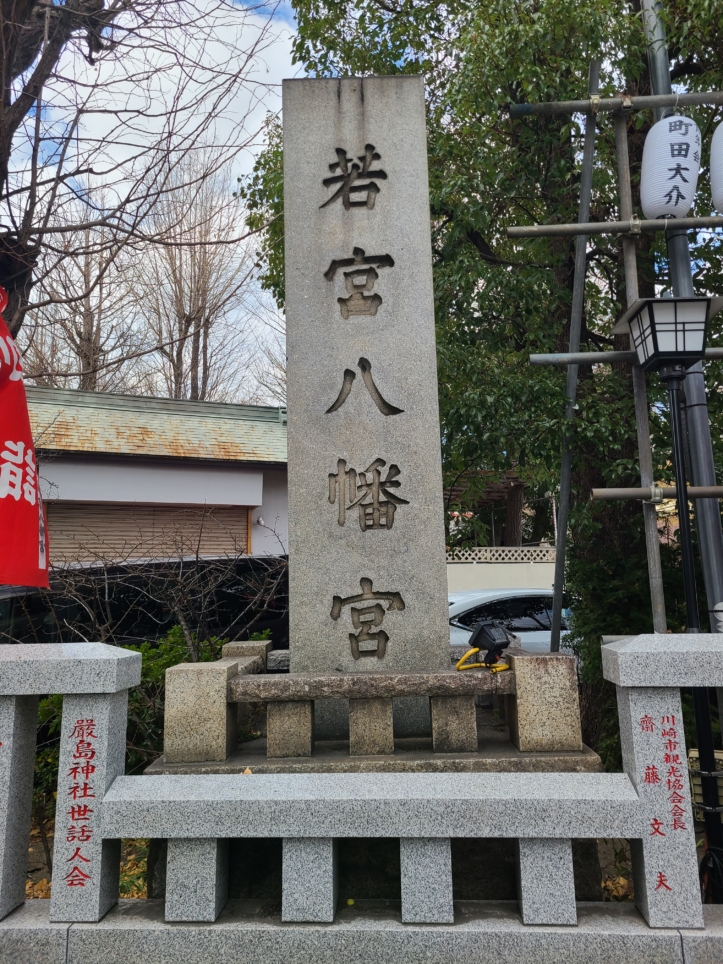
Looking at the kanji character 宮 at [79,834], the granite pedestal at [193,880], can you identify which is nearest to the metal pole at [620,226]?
the granite pedestal at [193,880]

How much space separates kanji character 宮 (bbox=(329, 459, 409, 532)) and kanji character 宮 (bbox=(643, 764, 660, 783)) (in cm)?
164

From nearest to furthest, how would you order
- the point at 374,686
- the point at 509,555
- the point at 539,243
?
1. the point at 374,686
2. the point at 539,243
3. the point at 509,555

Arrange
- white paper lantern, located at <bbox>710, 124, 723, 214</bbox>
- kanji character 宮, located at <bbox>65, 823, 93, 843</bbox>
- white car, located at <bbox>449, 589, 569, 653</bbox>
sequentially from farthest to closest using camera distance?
white car, located at <bbox>449, 589, 569, 653</bbox>
white paper lantern, located at <bbox>710, 124, 723, 214</bbox>
kanji character 宮, located at <bbox>65, 823, 93, 843</bbox>

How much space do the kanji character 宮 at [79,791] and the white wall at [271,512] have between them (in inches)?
356

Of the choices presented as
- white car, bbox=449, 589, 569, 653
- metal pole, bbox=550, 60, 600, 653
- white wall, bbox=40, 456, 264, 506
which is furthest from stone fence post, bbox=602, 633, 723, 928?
white wall, bbox=40, 456, 264, 506

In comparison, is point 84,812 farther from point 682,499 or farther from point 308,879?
point 682,499

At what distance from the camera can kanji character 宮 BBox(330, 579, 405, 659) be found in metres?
3.44

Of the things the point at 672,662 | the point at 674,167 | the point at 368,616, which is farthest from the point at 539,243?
the point at 672,662

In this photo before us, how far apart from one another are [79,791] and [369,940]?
1223mm

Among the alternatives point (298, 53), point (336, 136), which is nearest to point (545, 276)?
point (336, 136)

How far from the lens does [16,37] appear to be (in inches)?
156

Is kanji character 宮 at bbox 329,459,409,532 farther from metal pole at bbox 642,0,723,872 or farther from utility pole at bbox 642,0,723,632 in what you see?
utility pole at bbox 642,0,723,632

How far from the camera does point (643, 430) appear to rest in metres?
3.91

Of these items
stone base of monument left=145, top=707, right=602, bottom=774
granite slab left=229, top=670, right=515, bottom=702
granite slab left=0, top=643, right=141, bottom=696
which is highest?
granite slab left=0, top=643, right=141, bottom=696
